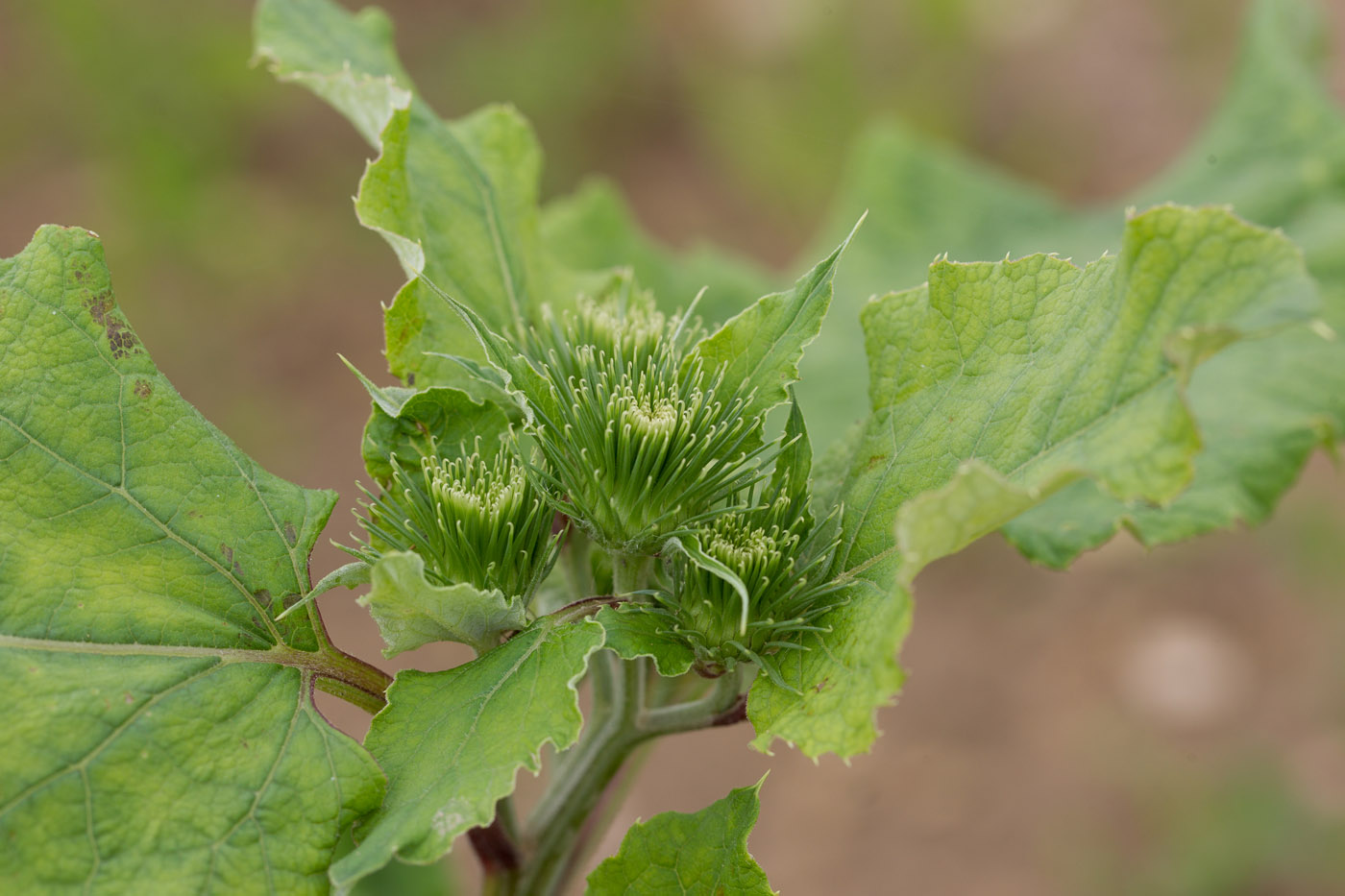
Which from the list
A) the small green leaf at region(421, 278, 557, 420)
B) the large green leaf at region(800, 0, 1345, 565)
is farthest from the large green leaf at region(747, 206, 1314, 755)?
the small green leaf at region(421, 278, 557, 420)

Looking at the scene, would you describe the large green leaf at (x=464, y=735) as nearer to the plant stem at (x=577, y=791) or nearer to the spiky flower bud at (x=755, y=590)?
the spiky flower bud at (x=755, y=590)

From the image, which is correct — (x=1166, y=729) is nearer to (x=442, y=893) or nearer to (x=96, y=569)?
(x=442, y=893)

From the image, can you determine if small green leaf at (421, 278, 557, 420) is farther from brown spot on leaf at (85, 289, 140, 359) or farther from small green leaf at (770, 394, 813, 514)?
brown spot on leaf at (85, 289, 140, 359)

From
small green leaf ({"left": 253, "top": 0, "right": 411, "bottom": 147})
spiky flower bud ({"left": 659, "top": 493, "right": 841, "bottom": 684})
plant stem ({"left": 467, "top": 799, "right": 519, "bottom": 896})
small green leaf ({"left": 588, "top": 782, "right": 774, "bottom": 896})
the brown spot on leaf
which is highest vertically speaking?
small green leaf ({"left": 253, "top": 0, "right": 411, "bottom": 147})

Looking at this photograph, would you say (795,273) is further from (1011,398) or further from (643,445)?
(643,445)

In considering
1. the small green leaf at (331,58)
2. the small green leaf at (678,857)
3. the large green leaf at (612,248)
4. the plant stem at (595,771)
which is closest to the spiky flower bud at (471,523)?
the plant stem at (595,771)

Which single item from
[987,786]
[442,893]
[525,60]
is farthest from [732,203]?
[442,893]
